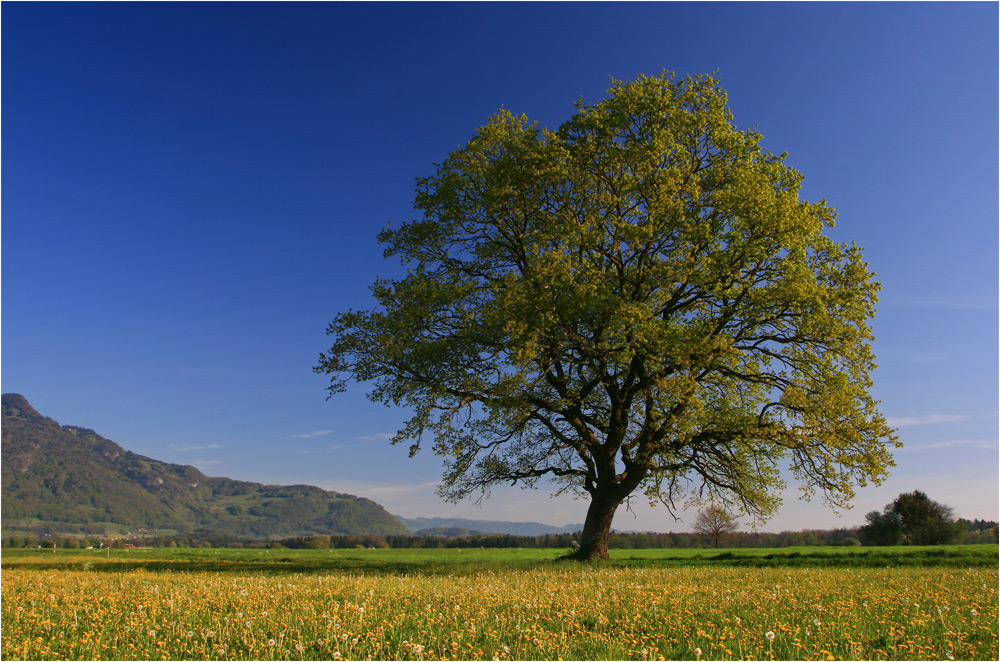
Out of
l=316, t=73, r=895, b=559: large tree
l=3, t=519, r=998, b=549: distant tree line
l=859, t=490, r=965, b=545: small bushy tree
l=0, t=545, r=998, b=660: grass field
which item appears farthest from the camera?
l=3, t=519, r=998, b=549: distant tree line

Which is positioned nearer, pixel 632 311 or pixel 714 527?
pixel 632 311

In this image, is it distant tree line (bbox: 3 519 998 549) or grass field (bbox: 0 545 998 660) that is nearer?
grass field (bbox: 0 545 998 660)

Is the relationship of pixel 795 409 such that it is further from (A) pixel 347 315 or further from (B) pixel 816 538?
(B) pixel 816 538

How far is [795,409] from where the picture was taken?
75.1 feet

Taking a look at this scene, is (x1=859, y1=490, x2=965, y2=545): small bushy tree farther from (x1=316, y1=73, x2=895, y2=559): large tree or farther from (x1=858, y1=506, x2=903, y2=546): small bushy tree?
(x1=316, y1=73, x2=895, y2=559): large tree

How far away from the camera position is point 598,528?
83.5 feet

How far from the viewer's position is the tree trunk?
82.2 feet

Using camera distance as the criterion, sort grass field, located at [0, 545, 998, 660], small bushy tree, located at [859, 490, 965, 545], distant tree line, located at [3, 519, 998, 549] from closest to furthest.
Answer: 1. grass field, located at [0, 545, 998, 660]
2. small bushy tree, located at [859, 490, 965, 545]
3. distant tree line, located at [3, 519, 998, 549]

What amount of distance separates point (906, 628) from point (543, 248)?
63.0 ft

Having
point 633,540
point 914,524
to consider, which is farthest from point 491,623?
point 914,524

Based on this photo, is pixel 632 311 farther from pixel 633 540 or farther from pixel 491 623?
pixel 633 540

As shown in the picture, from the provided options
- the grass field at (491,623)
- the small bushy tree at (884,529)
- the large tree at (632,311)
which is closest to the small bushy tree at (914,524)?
the small bushy tree at (884,529)

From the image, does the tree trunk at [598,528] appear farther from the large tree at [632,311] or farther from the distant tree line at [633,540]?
the distant tree line at [633,540]

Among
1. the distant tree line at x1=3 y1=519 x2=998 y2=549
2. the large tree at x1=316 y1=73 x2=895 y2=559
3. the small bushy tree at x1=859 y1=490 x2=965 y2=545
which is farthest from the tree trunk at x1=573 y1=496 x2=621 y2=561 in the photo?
the small bushy tree at x1=859 y1=490 x2=965 y2=545
